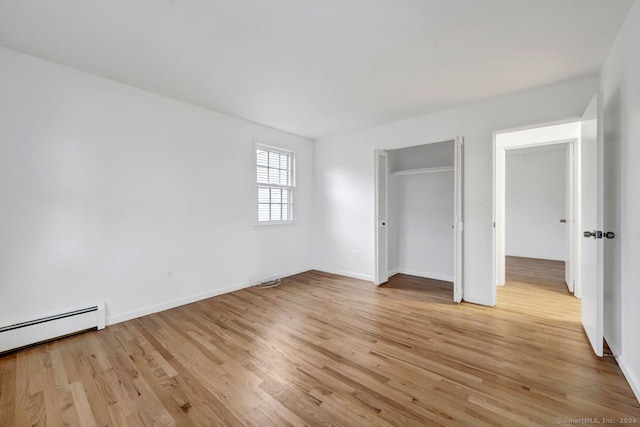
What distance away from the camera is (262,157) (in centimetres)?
439

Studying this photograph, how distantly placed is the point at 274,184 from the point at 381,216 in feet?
6.11

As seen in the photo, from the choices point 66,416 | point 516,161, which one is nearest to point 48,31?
point 66,416

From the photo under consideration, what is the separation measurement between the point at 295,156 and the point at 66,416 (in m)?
4.10

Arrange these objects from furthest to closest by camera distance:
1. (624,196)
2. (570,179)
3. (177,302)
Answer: (570,179), (177,302), (624,196)

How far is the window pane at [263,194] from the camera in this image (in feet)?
14.3

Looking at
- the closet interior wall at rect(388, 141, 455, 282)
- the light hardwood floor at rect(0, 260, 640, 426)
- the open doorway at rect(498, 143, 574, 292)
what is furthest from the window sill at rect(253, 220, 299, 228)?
the open doorway at rect(498, 143, 574, 292)

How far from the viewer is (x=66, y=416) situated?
61.5 inches

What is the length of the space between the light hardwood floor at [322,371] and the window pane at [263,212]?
5.37 feet

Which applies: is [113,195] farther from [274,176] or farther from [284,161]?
[284,161]

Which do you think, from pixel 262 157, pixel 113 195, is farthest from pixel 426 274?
pixel 113 195

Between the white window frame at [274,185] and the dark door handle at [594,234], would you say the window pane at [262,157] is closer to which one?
the white window frame at [274,185]

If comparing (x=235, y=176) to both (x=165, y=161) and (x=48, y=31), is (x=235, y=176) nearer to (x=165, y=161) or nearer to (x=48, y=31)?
(x=165, y=161)

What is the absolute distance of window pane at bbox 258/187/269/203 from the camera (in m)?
4.34

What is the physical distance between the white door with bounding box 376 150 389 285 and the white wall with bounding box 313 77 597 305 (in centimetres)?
20
